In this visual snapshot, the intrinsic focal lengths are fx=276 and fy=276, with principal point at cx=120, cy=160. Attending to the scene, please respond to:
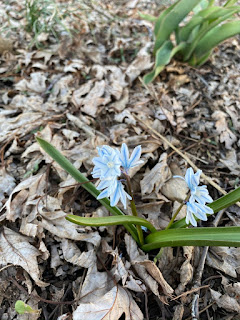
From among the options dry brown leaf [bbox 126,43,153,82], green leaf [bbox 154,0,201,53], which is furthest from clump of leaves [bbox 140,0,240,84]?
dry brown leaf [bbox 126,43,153,82]

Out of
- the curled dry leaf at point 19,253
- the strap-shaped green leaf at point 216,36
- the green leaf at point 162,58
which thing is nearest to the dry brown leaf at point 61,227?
the curled dry leaf at point 19,253

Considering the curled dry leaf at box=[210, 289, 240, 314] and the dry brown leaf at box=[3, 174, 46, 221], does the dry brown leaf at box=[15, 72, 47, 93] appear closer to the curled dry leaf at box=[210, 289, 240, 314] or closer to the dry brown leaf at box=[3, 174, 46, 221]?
the dry brown leaf at box=[3, 174, 46, 221]

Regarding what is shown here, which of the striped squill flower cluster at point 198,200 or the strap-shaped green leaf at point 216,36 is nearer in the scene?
the striped squill flower cluster at point 198,200

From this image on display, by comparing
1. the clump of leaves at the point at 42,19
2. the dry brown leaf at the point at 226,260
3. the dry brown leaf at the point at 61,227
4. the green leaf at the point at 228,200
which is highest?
the clump of leaves at the point at 42,19

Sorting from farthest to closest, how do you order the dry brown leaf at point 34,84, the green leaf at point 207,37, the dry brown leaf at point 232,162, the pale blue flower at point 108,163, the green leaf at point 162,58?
the dry brown leaf at point 34,84 → the green leaf at point 162,58 → the green leaf at point 207,37 → the dry brown leaf at point 232,162 → the pale blue flower at point 108,163

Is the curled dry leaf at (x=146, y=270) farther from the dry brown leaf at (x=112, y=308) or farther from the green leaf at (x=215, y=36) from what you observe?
the green leaf at (x=215, y=36)

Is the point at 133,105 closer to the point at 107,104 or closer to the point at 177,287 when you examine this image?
the point at 107,104

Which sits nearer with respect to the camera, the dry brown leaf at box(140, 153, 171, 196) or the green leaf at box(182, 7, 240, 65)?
the dry brown leaf at box(140, 153, 171, 196)

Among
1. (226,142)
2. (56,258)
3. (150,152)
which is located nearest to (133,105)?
(150,152)
